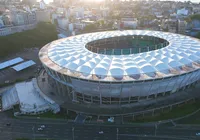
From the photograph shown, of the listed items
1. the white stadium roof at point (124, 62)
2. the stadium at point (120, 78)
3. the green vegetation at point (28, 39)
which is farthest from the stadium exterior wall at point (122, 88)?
the green vegetation at point (28, 39)

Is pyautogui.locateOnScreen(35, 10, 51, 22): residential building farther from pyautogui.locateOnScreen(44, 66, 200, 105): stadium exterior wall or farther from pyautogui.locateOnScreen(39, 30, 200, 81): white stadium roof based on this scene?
pyautogui.locateOnScreen(44, 66, 200, 105): stadium exterior wall

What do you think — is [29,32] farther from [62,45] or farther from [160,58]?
[160,58]

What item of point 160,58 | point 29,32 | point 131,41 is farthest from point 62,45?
point 29,32

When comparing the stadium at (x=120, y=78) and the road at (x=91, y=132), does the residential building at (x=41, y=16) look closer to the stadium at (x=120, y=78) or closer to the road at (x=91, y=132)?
the stadium at (x=120, y=78)

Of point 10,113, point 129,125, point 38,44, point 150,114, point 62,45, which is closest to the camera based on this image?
point 129,125

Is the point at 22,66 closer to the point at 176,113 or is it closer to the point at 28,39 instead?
the point at 28,39

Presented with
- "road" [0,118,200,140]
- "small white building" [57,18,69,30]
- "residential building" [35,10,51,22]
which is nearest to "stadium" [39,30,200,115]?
"road" [0,118,200,140]
